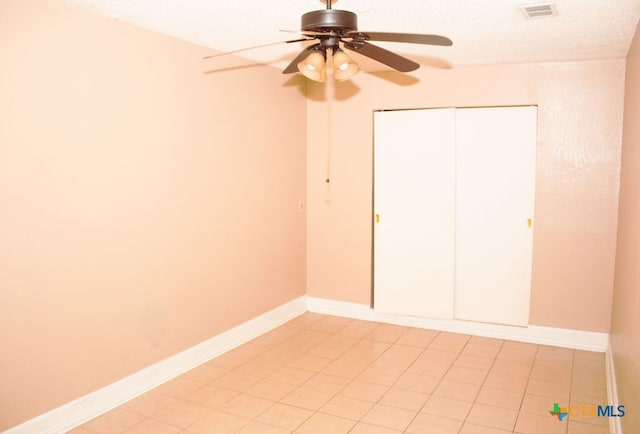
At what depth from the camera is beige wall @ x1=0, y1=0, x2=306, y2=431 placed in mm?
2711

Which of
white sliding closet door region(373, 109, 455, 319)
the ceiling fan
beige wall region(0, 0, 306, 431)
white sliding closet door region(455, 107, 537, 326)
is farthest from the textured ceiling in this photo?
white sliding closet door region(373, 109, 455, 319)

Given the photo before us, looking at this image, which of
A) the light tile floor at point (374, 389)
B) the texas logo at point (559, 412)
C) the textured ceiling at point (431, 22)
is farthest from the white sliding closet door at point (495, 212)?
the texas logo at point (559, 412)

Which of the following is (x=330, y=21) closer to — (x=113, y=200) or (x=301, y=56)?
(x=301, y=56)

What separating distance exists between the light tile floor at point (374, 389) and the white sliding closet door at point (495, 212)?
419 millimetres

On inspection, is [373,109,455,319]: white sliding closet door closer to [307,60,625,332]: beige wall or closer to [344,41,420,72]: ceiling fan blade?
[307,60,625,332]: beige wall

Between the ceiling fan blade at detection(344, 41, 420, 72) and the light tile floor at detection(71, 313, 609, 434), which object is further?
the light tile floor at detection(71, 313, 609, 434)

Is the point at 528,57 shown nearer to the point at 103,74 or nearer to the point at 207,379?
the point at 103,74

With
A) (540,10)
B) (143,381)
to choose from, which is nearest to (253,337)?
(143,381)

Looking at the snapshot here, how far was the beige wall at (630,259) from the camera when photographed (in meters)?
2.45

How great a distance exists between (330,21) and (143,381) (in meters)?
2.72

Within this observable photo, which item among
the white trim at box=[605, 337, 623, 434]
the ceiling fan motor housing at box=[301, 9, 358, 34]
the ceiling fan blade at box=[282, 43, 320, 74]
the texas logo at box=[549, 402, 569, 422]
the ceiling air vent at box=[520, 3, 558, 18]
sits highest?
the ceiling air vent at box=[520, 3, 558, 18]

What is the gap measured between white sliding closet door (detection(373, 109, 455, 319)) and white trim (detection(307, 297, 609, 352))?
0.31ft

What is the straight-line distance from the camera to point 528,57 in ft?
13.7

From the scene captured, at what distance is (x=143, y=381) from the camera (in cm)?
350
